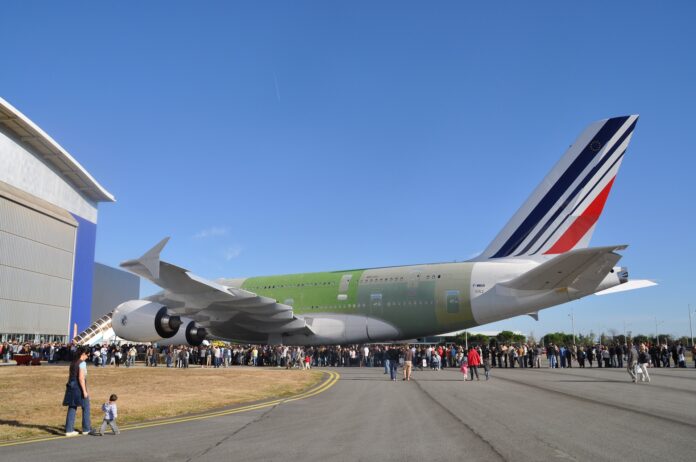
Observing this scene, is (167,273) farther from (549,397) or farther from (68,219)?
(68,219)

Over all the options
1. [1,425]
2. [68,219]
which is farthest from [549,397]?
[68,219]

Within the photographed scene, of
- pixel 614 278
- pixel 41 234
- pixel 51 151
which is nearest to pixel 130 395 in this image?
pixel 614 278

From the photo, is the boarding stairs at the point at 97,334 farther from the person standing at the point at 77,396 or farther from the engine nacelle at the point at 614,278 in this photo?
the person standing at the point at 77,396

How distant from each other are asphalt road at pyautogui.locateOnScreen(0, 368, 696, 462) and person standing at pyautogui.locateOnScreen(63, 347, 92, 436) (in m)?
0.47

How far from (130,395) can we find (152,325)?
615 inches

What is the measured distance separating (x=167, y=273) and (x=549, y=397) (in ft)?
60.3

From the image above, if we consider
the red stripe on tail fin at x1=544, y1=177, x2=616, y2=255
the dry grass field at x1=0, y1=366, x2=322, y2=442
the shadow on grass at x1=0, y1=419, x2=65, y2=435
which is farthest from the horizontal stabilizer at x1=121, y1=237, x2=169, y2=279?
the red stripe on tail fin at x1=544, y1=177, x2=616, y2=255

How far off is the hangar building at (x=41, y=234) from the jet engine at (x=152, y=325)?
22.9 metres

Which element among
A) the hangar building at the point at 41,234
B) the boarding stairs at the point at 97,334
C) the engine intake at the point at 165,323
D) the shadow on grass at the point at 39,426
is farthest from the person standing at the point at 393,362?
the boarding stairs at the point at 97,334

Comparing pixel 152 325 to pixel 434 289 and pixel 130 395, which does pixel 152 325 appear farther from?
pixel 130 395

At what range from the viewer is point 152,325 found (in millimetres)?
29281

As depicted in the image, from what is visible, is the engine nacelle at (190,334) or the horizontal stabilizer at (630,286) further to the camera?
the engine nacelle at (190,334)

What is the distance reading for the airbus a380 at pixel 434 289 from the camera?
25375mm

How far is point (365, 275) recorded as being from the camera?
100ft
